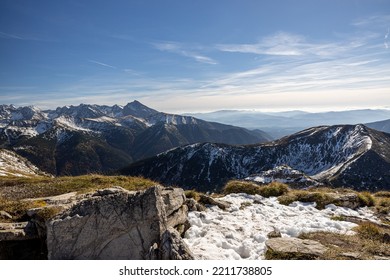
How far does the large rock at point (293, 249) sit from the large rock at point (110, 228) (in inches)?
150

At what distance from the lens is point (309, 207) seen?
17.0 m

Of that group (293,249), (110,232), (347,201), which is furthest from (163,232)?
(347,201)

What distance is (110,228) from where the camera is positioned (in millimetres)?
9688

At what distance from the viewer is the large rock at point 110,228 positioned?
9.46 meters

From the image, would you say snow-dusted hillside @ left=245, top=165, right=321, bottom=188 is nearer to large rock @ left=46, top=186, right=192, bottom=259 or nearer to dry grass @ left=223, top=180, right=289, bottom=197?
dry grass @ left=223, top=180, right=289, bottom=197

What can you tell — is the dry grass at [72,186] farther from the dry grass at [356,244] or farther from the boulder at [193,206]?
the dry grass at [356,244]

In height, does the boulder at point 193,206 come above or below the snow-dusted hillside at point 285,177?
above

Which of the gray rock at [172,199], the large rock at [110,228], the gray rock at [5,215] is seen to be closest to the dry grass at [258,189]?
the gray rock at [172,199]

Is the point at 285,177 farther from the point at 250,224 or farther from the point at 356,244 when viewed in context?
the point at 356,244

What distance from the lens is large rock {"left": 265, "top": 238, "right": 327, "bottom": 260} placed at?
9.59 meters

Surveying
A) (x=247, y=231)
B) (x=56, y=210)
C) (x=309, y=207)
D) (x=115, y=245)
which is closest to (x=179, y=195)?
(x=247, y=231)

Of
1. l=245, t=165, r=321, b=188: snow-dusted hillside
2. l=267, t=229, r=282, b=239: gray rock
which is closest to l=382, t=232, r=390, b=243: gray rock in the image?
l=267, t=229, r=282, b=239: gray rock

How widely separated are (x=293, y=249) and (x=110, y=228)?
627 centimetres
